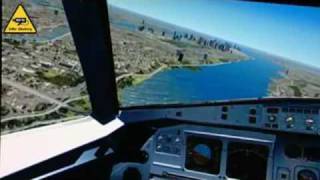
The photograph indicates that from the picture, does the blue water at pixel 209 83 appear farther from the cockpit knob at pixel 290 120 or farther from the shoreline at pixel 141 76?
the cockpit knob at pixel 290 120

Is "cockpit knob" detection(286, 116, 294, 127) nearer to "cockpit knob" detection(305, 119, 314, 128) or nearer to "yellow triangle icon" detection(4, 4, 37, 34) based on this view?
"cockpit knob" detection(305, 119, 314, 128)

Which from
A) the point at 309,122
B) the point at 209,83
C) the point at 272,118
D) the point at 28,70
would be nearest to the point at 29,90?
the point at 28,70

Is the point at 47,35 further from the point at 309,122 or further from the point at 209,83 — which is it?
the point at 309,122

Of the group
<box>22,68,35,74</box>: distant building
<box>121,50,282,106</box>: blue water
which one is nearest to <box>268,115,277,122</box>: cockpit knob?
<box>121,50,282,106</box>: blue water

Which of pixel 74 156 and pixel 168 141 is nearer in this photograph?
pixel 74 156

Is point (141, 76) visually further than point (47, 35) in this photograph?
Yes

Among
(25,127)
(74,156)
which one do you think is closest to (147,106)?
(74,156)

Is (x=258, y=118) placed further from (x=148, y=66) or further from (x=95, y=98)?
(x=95, y=98)
